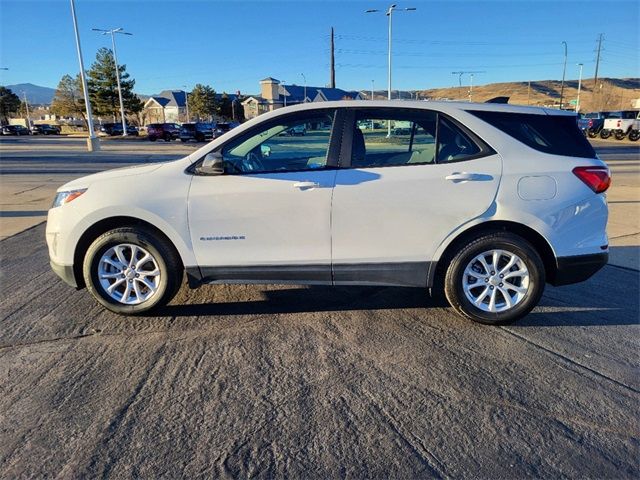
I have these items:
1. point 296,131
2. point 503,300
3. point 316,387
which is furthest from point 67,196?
point 503,300

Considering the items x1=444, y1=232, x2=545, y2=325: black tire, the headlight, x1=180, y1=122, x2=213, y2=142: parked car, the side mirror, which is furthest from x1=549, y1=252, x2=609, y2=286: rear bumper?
x1=180, y1=122, x2=213, y2=142: parked car

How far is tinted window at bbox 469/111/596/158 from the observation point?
3.52 metres

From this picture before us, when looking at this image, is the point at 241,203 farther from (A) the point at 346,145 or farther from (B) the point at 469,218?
(B) the point at 469,218

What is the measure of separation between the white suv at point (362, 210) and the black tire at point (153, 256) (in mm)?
12

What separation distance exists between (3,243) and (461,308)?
20.9 feet

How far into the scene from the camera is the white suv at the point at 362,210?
345 centimetres

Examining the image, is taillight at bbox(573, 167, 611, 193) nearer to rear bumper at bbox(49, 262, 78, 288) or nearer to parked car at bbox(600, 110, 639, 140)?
rear bumper at bbox(49, 262, 78, 288)

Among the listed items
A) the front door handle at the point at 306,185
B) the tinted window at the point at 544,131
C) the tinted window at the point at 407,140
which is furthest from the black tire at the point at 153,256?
the tinted window at the point at 544,131

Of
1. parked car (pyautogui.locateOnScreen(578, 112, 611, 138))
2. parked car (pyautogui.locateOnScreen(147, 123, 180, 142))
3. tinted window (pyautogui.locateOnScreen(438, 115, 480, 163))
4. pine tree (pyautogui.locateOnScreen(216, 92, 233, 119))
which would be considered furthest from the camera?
pine tree (pyautogui.locateOnScreen(216, 92, 233, 119))

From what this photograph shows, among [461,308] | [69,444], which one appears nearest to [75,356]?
[69,444]

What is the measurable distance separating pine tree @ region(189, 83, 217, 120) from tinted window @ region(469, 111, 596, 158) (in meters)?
84.5

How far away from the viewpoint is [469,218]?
3.47 meters

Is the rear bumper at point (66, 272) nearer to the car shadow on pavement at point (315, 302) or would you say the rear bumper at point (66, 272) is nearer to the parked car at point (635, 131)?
the car shadow on pavement at point (315, 302)

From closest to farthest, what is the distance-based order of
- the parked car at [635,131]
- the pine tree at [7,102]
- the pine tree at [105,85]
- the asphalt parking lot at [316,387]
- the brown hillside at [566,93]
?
the asphalt parking lot at [316,387] < the parked car at [635,131] < the pine tree at [105,85] < the pine tree at [7,102] < the brown hillside at [566,93]
